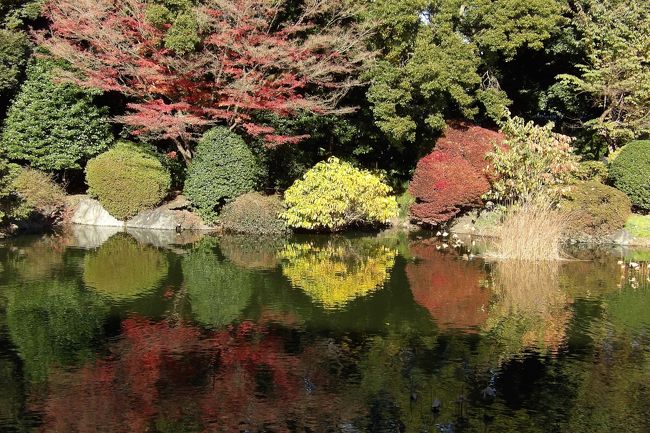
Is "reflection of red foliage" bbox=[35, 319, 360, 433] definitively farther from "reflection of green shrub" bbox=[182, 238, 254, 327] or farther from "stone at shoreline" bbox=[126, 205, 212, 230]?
"stone at shoreline" bbox=[126, 205, 212, 230]

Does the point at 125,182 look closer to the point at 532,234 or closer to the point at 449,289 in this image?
the point at 449,289

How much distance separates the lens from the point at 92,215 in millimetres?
A: 16188

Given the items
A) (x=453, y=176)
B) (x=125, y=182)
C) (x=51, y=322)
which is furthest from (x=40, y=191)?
(x=453, y=176)

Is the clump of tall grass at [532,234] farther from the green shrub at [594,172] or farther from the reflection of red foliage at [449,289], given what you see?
the green shrub at [594,172]

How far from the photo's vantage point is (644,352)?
703 cm

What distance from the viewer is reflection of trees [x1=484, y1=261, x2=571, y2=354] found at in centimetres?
744

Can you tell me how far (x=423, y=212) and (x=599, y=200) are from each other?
3640 millimetres

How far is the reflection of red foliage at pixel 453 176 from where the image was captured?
15227 mm

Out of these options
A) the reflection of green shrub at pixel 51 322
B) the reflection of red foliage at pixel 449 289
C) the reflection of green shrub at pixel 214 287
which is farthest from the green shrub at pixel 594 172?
the reflection of green shrub at pixel 51 322

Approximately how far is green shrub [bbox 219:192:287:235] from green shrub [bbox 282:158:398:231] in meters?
0.25

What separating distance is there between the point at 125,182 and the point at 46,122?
237 centimetres

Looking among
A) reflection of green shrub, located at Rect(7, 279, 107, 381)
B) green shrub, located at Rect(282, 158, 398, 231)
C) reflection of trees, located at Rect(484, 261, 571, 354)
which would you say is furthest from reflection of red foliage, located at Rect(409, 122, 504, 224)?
reflection of green shrub, located at Rect(7, 279, 107, 381)

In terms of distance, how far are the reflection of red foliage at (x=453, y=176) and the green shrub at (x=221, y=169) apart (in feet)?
12.3

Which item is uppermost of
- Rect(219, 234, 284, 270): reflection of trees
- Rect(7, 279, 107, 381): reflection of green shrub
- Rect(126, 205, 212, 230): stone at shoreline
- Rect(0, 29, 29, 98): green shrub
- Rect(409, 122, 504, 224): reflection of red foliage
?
Rect(0, 29, 29, 98): green shrub
